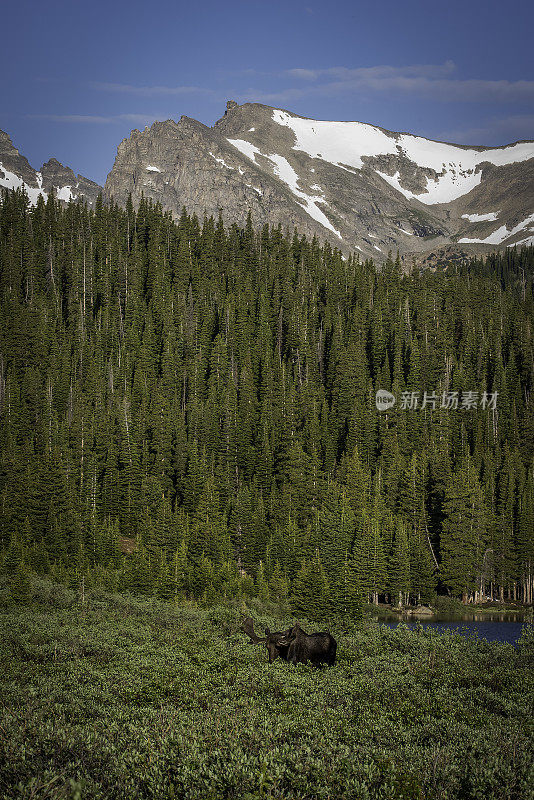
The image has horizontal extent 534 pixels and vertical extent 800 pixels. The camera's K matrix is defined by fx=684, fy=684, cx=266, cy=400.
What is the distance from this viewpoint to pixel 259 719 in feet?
50.6

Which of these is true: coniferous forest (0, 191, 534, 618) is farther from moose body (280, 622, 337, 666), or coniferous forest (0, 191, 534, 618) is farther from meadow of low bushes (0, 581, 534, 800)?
moose body (280, 622, 337, 666)

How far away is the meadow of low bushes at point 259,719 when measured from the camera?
38.8ft

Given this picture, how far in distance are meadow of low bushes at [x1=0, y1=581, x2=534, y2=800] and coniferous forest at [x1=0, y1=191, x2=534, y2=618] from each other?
23.9m

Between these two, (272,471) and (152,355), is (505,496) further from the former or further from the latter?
(152,355)

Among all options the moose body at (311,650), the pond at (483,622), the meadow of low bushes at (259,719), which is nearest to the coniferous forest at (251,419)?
the pond at (483,622)

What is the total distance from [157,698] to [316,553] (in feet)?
178

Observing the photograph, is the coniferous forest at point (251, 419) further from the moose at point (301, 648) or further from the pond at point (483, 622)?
the moose at point (301, 648)

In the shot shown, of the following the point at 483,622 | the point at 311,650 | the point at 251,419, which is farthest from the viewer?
the point at 251,419

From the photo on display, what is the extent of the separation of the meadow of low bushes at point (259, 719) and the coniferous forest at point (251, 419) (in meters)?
23.9

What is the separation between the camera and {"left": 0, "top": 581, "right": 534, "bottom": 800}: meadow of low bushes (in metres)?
11.8

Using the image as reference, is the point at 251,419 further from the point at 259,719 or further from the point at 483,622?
the point at 259,719

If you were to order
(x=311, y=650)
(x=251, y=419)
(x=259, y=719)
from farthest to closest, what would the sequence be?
(x=251, y=419) < (x=311, y=650) < (x=259, y=719)

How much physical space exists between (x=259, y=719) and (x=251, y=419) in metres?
93.5

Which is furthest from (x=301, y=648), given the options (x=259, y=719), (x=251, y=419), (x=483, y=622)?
(x=251, y=419)
